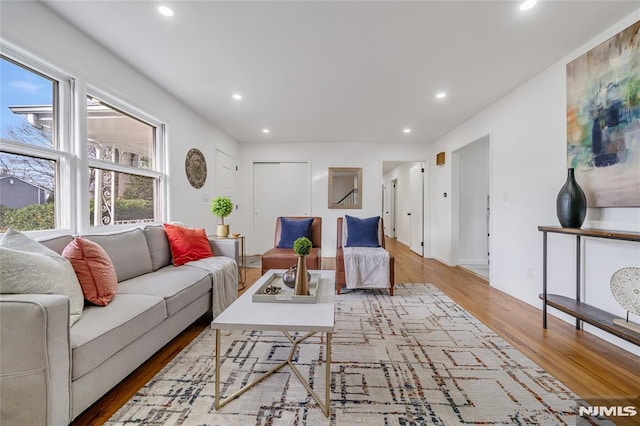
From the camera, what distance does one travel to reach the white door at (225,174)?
4609mm

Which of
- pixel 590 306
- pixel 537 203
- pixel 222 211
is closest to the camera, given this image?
pixel 590 306

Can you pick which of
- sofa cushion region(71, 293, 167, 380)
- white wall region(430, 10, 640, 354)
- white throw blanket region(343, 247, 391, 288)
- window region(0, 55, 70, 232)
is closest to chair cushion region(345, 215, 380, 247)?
white throw blanket region(343, 247, 391, 288)

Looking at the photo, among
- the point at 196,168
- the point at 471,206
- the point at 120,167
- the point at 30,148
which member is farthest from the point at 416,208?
the point at 30,148

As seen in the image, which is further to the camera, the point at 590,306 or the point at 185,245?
the point at 185,245

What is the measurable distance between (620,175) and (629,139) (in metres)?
0.26

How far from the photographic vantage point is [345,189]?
5609 millimetres

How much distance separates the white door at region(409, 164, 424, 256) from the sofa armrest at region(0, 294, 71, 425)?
5570mm

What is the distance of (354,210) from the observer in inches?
218

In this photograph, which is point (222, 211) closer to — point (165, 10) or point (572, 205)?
point (165, 10)

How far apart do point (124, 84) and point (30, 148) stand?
42.8 inches

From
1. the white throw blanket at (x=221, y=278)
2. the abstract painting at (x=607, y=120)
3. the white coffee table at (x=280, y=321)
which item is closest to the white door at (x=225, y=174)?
the white throw blanket at (x=221, y=278)

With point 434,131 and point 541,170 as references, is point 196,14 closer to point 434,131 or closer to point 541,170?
point 541,170

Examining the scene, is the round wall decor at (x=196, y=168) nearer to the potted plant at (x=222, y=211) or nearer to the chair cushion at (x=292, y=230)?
the potted plant at (x=222, y=211)

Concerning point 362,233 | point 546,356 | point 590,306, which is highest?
A: point 362,233
